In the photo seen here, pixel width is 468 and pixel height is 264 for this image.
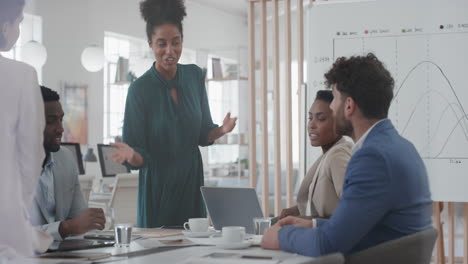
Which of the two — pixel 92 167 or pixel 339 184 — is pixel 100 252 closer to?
pixel 339 184

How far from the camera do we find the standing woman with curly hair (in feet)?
9.30

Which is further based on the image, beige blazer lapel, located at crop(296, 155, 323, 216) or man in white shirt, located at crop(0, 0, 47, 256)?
beige blazer lapel, located at crop(296, 155, 323, 216)

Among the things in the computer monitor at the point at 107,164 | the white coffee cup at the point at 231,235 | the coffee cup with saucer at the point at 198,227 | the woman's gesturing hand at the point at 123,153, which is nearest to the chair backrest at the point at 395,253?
the white coffee cup at the point at 231,235

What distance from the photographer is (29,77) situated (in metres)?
1.40

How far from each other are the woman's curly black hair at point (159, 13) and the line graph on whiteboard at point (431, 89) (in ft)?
4.66

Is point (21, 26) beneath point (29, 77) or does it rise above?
above

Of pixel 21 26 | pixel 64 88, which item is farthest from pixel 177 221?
pixel 64 88

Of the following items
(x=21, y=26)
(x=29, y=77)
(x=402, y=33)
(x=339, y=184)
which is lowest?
(x=339, y=184)

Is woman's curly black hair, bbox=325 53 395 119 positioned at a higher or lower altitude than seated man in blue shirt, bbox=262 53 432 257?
higher

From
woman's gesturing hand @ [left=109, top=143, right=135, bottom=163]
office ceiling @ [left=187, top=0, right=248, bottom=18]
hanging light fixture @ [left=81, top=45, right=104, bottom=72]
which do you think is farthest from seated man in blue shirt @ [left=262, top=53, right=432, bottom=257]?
office ceiling @ [left=187, top=0, right=248, bottom=18]

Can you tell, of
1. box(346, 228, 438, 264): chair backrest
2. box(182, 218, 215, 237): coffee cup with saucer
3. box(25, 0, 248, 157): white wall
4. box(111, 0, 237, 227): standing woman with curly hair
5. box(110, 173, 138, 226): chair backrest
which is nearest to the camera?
box(346, 228, 438, 264): chair backrest

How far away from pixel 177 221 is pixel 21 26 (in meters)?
1.58

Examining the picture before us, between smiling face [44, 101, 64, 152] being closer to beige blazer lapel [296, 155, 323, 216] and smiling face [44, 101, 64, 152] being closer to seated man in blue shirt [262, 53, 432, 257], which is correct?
seated man in blue shirt [262, 53, 432, 257]

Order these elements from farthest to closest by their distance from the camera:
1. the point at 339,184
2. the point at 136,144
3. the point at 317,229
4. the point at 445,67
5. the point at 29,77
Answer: the point at 445,67 → the point at 136,144 → the point at 339,184 → the point at 317,229 → the point at 29,77
